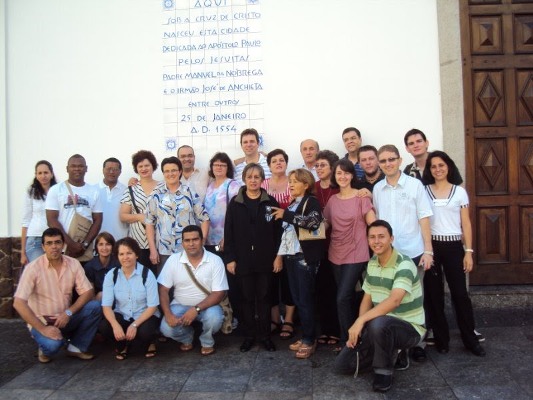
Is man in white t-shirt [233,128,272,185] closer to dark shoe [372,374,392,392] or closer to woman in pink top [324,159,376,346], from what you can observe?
woman in pink top [324,159,376,346]

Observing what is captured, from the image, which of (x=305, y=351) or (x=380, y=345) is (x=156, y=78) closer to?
(x=305, y=351)

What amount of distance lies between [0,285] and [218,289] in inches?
118

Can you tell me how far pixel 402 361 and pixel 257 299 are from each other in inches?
53.4

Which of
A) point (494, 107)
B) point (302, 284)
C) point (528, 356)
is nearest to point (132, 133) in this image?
point (302, 284)

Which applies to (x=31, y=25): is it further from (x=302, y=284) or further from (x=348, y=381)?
(x=348, y=381)

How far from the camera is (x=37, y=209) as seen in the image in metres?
5.21

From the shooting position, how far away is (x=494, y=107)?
5.39 metres

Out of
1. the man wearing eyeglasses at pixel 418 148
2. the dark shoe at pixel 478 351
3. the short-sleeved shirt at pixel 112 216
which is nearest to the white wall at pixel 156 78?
the short-sleeved shirt at pixel 112 216

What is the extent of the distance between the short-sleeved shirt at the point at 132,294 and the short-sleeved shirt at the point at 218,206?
0.82 m

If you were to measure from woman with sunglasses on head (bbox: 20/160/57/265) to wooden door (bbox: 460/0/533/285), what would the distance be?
4599 mm

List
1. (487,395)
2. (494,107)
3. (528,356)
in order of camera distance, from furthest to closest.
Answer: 1. (494,107)
2. (528,356)
3. (487,395)

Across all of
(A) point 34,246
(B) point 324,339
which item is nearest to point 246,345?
(B) point 324,339

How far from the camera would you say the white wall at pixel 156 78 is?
5457 millimetres

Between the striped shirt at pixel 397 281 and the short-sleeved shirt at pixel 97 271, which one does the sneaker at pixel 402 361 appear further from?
the short-sleeved shirt at pixel 97 271
